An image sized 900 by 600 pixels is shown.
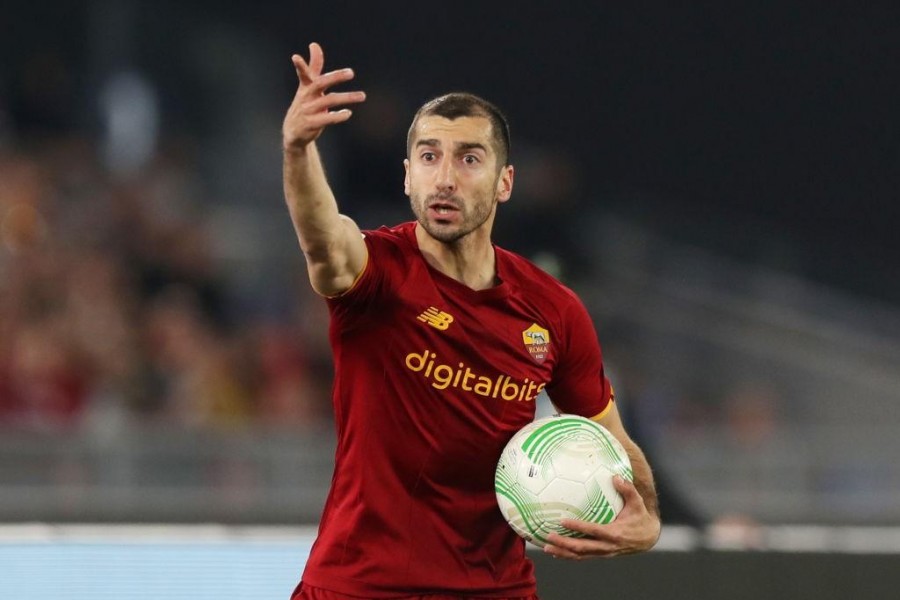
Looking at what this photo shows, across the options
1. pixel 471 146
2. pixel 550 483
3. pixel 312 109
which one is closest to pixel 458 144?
pixel 471 146

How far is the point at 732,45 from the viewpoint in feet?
56.7

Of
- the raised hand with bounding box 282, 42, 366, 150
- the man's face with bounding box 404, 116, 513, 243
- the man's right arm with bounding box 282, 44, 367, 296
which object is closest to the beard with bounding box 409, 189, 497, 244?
the man's face with bounding box 404, 116, 513, 243

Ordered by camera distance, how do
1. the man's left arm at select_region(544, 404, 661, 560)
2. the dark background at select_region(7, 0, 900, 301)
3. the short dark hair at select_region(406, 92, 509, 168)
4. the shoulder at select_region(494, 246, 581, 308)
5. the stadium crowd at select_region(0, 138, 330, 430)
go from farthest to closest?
the dark background at select_region(7, 0, 900, 301) < the stadium crowd at select_region(0, 138, 330, 430) < the shoulder at select_region(494, 246, 581, 308) < the short dark hair at select_region(406, 92, 509, 168) < the man's left arm at select_region(544, 404, 661, 560)

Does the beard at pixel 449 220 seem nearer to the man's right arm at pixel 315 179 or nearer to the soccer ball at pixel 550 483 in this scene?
the man's right arm at pixel 315 179

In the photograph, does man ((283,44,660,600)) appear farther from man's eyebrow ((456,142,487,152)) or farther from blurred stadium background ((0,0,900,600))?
blurred stadium background ((0,0,900,600))

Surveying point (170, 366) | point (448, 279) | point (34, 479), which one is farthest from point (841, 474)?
point (448, 279)

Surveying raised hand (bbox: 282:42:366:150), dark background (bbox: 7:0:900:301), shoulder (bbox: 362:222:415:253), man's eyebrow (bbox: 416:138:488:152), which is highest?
dark background (bbox: 7:0:900:301)

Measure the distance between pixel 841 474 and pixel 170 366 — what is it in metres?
4.64

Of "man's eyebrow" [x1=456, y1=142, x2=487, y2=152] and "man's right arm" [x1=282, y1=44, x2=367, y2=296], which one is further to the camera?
"man's eyebrow" [x1=456, y1=142, x2=487, y2=152]

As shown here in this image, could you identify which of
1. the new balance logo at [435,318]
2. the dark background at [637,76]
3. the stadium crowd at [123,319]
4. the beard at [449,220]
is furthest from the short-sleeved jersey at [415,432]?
the dark background at [637,76]

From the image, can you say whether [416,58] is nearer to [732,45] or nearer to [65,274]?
[732,45]

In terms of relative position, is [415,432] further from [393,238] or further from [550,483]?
[393,238]

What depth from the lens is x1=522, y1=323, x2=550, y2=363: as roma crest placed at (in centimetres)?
472

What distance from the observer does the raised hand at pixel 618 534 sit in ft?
14.6
